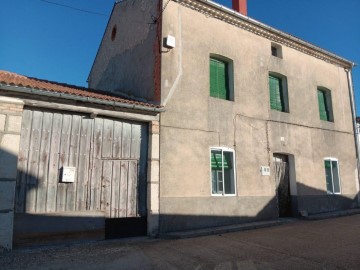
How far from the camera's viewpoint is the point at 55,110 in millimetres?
7070

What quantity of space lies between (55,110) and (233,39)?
20.9 ft

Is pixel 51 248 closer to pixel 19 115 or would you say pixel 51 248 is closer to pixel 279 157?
pixel 19 115

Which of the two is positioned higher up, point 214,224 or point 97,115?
point 97,115

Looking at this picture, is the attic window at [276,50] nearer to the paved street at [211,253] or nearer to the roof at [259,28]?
the roof at [259,28]

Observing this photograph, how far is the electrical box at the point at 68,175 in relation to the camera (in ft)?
22.6

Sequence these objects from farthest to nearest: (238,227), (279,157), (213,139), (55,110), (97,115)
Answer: (279,157), (213,139), (238,227), (97,115), (55,110)

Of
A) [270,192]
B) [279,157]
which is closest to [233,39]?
[279,157]

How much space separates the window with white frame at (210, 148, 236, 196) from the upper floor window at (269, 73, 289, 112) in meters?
3.11

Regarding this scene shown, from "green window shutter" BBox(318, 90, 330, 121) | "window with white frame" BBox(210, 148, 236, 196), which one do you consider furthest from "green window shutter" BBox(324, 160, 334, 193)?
"window with white frame" BBox(210, 148, 236, 196)

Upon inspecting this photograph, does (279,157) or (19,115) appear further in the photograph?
(279,157)

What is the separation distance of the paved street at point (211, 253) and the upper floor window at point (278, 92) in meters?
4.97

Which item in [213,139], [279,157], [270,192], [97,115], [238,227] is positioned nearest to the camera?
[97,115]

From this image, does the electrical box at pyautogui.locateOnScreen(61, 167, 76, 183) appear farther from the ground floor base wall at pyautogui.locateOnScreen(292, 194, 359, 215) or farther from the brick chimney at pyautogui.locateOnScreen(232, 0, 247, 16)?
the brick chimney at pyautogui.locateOnScreen(232, 0, 247, 16)

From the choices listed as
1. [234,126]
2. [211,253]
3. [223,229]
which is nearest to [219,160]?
[234,126]
